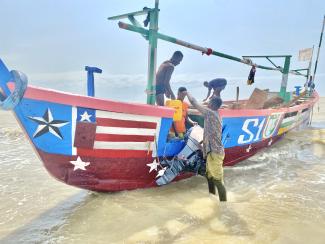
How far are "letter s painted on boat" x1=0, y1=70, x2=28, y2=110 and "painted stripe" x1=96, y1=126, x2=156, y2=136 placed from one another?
44.0 inches

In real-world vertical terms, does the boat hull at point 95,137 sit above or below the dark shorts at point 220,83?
below

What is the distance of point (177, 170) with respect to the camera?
4.95m

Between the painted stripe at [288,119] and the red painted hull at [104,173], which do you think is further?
the painted stripe at [288,119]

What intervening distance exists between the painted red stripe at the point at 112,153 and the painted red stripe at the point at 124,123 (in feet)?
1.30

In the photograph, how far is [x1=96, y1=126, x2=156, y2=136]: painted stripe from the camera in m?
4.10

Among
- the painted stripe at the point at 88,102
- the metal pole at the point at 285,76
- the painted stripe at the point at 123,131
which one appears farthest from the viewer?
the metal pole at the point at 285,76

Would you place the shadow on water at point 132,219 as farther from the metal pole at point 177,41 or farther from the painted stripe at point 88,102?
the metal pole at point 177,41

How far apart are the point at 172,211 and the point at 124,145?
1146mm

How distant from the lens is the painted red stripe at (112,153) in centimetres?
414

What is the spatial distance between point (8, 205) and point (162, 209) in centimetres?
237

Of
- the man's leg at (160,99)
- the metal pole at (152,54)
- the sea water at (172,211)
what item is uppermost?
the metal pole at (152,54)

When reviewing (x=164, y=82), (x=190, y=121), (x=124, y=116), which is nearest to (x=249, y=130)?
(x=190, y=121)

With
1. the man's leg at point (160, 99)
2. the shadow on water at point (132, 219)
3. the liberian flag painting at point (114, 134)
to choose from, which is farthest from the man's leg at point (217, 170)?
the man's leg at point (160, 99)

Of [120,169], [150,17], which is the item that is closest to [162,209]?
[120,169]
